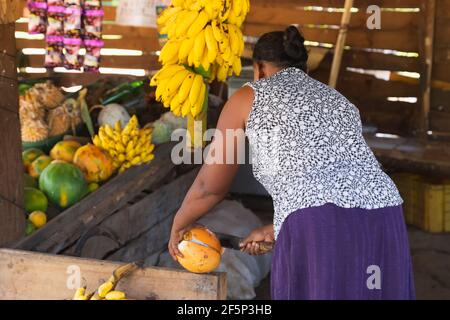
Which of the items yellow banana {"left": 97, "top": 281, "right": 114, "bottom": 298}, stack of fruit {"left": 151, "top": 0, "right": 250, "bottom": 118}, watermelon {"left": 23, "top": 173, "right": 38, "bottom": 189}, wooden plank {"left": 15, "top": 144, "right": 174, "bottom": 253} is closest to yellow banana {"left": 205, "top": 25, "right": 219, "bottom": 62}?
stack of fruit {"left": 151, "top": 0, "right": 250, "bottom": 118}

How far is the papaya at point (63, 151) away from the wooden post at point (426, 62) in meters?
3.82

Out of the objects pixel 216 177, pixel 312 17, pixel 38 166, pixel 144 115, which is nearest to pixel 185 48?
pixel 216 177

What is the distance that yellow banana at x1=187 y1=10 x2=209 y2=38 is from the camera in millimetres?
2635

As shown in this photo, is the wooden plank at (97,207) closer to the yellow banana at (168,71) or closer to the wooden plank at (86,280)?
the wooden plank at (86,280)

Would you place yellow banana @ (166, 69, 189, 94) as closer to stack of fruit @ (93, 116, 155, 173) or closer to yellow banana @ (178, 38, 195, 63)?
yellow banana @ (178, 38, 195, 63)

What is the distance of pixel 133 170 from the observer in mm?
4016

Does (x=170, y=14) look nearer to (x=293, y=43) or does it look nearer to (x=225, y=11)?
(x=225, y=11)

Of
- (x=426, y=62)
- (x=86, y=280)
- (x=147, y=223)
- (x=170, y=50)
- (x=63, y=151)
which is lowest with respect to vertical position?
(x=147, y=223)

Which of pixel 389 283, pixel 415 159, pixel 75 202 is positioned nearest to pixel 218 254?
pixel 389 283

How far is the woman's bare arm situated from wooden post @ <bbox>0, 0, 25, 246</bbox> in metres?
0.98

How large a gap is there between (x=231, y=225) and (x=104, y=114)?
3.69 ft

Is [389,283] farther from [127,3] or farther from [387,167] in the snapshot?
[387,167]

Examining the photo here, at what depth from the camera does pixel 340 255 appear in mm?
2344

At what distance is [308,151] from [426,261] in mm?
3254
